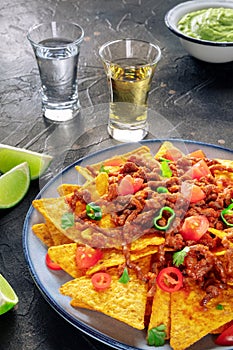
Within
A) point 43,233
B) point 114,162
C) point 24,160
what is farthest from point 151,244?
point 24,160

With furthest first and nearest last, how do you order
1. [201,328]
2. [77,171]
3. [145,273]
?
[77,171] → [145,273] → [201,328]

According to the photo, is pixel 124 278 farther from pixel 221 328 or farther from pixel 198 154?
pixel 198 154

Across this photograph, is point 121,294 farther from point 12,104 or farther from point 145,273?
point 12,104

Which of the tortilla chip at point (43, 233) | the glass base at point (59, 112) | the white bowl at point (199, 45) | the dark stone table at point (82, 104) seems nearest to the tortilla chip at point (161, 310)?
the dark stone table at point (82, 104)

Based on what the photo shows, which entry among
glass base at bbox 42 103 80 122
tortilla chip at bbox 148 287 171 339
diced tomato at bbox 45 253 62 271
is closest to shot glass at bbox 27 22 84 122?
glass base at bbox 42 103 80 122

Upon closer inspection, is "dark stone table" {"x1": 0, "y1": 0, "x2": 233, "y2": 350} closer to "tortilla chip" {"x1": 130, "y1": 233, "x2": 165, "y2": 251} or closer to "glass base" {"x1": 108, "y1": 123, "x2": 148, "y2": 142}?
"glass base" {"x1": 108, "y1": 123, "x2": 148, "y2": 142}

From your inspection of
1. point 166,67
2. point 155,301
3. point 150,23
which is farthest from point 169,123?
point 155,301

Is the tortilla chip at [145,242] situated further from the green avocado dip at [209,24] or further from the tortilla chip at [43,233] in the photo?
the green avocado dip at [209,24]
